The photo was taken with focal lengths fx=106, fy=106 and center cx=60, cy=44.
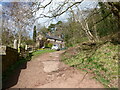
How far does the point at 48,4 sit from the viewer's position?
6.09m

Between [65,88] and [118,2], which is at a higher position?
[118,2]

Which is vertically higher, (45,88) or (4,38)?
(4,38)

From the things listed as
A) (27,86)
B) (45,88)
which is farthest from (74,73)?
(27,86)

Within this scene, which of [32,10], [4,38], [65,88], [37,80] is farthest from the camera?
[4,38]

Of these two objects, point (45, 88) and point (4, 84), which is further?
point (4, 84)

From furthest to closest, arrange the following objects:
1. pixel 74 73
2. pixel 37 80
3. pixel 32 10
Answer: pixel 32 10
pixel 74 73
pixel 37 80

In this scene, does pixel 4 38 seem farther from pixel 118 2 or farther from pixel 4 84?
pixel 118 2

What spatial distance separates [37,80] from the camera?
4.44 m

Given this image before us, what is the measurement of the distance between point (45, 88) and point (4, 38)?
18.8m

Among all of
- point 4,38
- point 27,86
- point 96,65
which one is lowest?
point 27,86

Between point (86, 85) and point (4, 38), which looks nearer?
point (86, 85)

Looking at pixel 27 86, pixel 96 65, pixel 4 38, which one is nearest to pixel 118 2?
pixel 96 65

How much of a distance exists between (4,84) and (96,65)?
426cm

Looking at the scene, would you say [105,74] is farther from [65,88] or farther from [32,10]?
[32,10]
